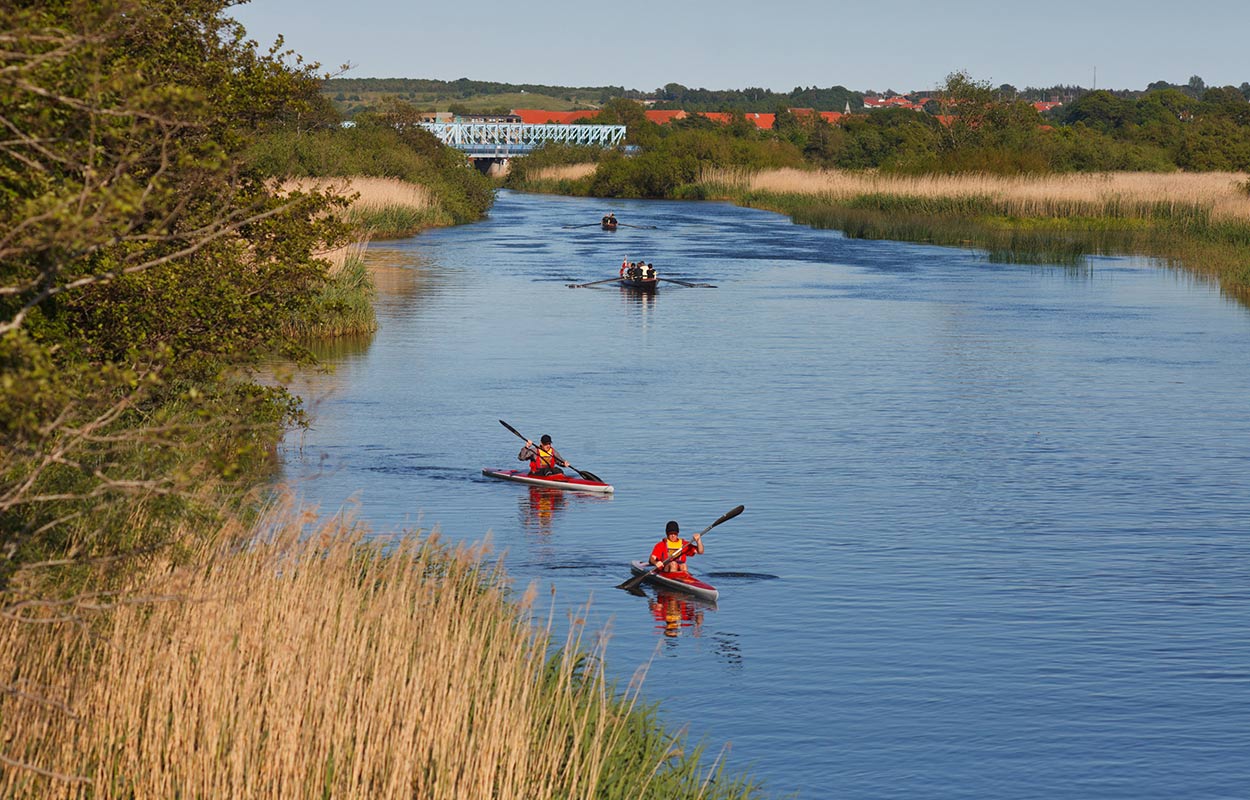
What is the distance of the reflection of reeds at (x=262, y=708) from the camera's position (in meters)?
9.21

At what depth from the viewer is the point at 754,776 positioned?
13.5 meters

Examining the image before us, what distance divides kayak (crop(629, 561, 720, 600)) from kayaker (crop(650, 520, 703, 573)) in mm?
78

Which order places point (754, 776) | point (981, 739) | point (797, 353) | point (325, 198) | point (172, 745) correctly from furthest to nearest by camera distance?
point (797, 353)
point (325, 198)
point (981, 739)
point (754, 776)
point (172, 745)

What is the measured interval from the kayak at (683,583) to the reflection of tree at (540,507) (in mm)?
3434

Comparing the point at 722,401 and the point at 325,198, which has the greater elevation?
the point at 325,198

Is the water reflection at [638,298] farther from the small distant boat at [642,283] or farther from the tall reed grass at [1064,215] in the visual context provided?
the tall reed grass at [1064,215]

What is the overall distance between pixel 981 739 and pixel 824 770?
1.75m

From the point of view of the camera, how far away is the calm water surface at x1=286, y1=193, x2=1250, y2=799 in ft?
48.8

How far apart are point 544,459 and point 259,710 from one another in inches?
604

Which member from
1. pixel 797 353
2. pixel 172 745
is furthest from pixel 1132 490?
pixel 172 745

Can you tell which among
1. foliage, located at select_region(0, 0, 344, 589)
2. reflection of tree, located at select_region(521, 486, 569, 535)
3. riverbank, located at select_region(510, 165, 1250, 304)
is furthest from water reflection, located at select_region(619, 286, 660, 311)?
foliage, located at select_region(0, 0, 344, 589)

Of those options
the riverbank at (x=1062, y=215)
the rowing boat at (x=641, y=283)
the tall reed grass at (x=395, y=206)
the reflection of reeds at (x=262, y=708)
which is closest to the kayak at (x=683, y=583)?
the reflection of reeds at (x=262, y=708)

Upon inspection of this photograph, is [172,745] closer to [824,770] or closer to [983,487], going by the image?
[824,770]

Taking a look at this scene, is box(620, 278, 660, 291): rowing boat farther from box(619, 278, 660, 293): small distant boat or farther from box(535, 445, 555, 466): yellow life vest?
box(535, 445, 555, 466): yellow life vest
